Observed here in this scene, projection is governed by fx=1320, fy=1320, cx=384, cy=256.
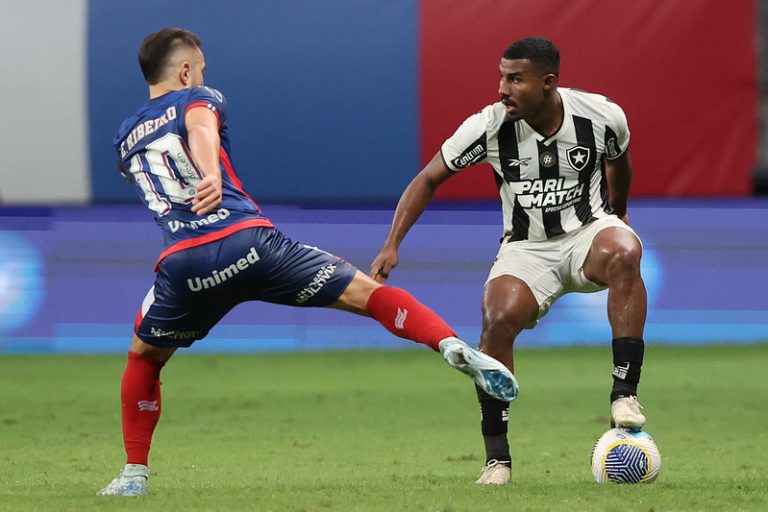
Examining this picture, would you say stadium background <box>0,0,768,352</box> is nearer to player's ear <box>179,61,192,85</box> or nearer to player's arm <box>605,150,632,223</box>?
player's arm <box>605,150,632,223</box>

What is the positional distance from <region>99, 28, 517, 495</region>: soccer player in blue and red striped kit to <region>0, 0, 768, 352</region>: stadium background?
5.84 m

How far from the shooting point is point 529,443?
6848 mm

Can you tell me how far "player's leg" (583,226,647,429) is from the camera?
502cm

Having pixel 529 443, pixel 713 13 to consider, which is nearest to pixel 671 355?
pixel 713 13

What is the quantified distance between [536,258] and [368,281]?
0.97 m

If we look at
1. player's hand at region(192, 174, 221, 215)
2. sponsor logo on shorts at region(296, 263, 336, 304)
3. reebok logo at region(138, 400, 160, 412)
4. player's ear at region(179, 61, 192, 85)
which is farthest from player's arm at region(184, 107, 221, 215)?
reebok logo at region(138, 400, 160, 412)

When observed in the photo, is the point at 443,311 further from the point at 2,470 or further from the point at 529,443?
the point at 2,470

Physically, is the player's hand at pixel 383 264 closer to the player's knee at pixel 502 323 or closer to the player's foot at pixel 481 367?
the player's knee at pixel 502 323

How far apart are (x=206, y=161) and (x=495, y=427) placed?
1628 millimetres

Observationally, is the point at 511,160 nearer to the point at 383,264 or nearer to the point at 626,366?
the point at 383,264

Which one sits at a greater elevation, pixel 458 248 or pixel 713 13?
pixel 713 13

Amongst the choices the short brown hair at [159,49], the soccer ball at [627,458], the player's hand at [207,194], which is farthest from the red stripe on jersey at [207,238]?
the soccer ball at [627,458]

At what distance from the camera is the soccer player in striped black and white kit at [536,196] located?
5242mm

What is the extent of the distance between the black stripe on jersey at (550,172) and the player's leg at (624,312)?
0.27 meters
